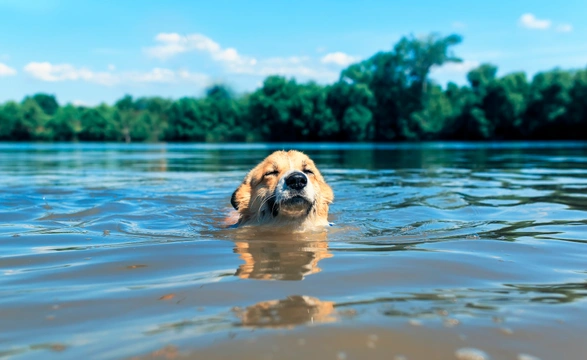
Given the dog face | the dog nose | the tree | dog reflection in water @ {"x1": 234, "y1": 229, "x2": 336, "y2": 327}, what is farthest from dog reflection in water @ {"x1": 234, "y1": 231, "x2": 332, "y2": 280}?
the tree

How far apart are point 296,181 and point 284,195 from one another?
209 millimetres

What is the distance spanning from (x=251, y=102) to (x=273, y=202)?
79002mm

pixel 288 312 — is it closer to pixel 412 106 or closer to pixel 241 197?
pixel 241 197

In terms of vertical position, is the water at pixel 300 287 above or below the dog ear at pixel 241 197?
below

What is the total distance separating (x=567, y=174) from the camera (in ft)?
39.7

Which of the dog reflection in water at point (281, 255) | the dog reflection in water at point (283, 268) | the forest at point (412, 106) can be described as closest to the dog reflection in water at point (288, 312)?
the dog reflection in water at point (283, 268)

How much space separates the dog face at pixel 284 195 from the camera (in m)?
5.62

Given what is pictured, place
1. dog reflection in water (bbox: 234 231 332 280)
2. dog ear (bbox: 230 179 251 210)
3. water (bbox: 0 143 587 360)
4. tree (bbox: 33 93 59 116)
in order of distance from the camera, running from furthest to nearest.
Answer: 1. tree (bbox: 33 93 59 116)
2. dog ear (bbox: 230 179 251 210)
3. dog reflection in water (bbox: 234 231 332 280)
4. water (bbox: 0 143 587 360)

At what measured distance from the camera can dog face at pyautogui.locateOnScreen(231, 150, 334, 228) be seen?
5.62 meters

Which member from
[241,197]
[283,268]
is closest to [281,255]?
Answer: [283,268]

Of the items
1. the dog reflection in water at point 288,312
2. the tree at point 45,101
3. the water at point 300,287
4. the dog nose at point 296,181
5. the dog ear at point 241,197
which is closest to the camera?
the water at point 300,287

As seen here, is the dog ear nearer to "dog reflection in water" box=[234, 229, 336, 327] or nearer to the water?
the water

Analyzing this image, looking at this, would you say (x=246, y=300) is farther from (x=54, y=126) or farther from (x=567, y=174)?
(x=54, y=126)

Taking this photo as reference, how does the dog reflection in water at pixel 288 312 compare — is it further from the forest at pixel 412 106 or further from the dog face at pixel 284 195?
the forest at pixel 412 106
